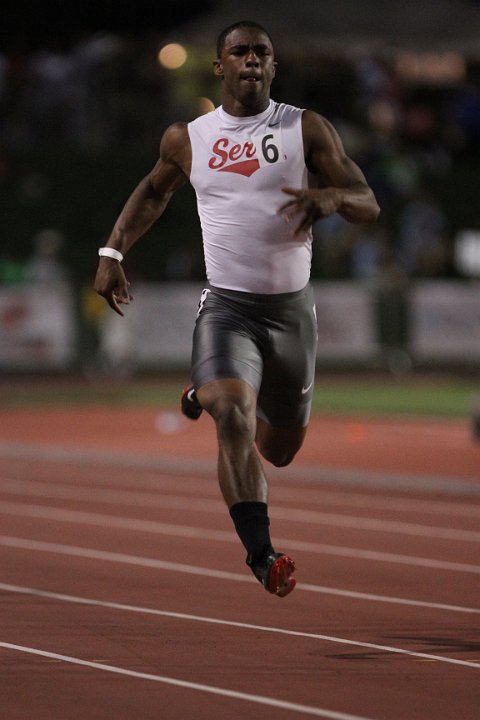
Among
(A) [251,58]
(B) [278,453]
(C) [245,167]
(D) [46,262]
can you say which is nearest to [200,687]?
(B) [278,453]

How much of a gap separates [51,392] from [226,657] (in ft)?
62.0

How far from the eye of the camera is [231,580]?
355 inches

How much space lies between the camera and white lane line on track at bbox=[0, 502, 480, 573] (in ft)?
32.2

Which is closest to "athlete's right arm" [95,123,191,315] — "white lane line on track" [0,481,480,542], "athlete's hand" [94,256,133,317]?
"athlete's hand" [94,256,133,317]

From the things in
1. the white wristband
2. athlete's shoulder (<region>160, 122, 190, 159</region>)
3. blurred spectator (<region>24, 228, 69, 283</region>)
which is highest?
blurred spectator (<region>24, 228, 69, 283</region>)

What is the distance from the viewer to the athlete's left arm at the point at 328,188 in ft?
21.3

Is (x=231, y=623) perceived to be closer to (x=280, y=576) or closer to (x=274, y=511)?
(x=280, y=576)

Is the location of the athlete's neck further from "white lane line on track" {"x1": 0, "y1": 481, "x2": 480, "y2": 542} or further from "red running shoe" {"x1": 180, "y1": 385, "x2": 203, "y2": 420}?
"white lane line on track" {"x1": 0, "y1": 481, "x2": 480, "y2": 542}

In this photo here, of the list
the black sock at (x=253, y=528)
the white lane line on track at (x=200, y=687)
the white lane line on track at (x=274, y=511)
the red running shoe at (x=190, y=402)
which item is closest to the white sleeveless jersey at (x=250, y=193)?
the red running shoe at (x=190, y=402)

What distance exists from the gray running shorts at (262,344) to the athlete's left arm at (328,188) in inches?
20.4

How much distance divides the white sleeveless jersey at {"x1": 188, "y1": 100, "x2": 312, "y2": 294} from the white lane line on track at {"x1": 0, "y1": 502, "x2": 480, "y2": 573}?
2901 millimetres

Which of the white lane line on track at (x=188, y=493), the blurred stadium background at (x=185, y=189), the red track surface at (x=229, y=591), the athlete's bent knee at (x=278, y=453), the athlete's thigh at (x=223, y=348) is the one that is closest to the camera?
the red track surface at (x=229, y=591)

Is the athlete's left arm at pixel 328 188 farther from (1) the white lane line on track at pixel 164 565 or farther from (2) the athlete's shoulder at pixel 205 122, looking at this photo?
(1) the white lane line on track at pixel 164 565

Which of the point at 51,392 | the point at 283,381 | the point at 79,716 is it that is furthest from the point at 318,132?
the point at 51,392
